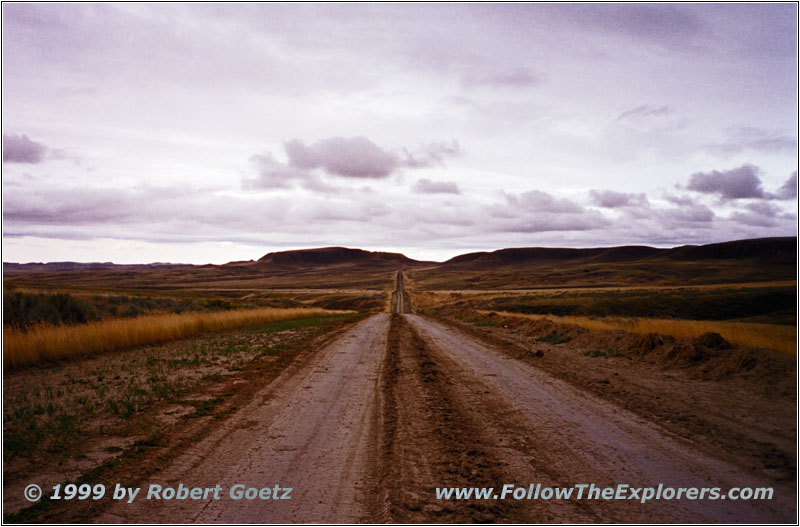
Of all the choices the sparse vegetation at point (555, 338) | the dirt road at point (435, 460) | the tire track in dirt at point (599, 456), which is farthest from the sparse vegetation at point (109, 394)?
the sparse vegetation at point (555, 338)

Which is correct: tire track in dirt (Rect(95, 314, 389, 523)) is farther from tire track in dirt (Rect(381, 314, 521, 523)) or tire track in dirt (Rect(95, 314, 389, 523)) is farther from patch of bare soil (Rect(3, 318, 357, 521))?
patch of bare soil (Rect(3, 318, 357, 521))

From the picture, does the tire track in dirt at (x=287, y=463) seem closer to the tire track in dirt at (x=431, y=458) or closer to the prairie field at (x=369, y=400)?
the prairie field at (x=369, y=400)

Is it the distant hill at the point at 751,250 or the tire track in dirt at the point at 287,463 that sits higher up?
the distant hill at the point at 751,250

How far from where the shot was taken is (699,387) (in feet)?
31.1

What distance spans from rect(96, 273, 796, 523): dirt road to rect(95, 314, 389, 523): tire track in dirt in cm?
2

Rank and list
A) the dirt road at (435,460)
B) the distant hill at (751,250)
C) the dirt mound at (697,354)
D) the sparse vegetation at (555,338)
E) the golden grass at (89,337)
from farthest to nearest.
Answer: the distant hill at (751,250) < the sparse vegetation at (555,338) < the golden grass at (89,337) < the dirt mound at (697,354) < the dirt road at (435,460)

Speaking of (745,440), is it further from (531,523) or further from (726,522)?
(531,523)

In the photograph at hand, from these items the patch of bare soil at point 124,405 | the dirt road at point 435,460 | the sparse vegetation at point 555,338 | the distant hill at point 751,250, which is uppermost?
the distant hill at point 751,250

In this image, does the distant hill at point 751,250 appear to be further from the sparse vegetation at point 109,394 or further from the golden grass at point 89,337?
the sparse vegetation at point 109,394

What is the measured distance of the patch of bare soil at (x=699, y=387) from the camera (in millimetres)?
5946

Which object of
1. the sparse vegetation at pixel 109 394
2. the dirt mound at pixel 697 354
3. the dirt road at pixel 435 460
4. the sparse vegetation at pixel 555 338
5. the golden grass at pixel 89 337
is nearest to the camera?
the dirt road at pixel 435 460

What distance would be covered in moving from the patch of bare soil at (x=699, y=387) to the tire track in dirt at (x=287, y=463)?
13.8 ft

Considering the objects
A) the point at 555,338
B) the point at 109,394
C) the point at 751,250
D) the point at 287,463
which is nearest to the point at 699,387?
the point at 287,463

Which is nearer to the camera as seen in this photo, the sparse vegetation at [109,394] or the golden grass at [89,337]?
the sparse vegetation at [109,394]
